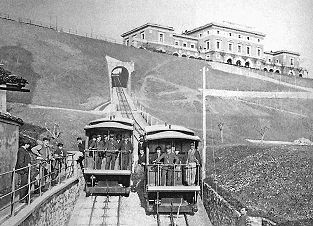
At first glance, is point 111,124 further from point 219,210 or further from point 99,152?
point 219,210

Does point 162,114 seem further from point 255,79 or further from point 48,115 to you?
point 255,79

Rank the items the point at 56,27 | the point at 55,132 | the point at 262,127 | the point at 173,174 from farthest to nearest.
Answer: the point at 262,127 → the point at 56,27 → the point at 55,132 → the point at 173,174

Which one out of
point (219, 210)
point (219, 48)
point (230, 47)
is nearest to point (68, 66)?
point (219, 210)

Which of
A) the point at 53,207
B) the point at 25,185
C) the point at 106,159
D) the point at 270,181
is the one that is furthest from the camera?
the point at 270,181

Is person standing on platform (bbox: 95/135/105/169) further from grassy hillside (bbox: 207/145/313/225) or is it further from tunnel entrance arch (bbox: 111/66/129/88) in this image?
tunnel entrance arch (bbox: 111/66/129/88)

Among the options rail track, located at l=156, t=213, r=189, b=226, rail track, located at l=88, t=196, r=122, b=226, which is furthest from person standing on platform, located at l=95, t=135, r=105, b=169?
rail track, located at l=156, t=213, r=189, b=226

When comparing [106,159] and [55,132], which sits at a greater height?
[55,132]

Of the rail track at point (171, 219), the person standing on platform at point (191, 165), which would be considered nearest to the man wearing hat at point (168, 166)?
the person standing on platform at point (191, 165)
